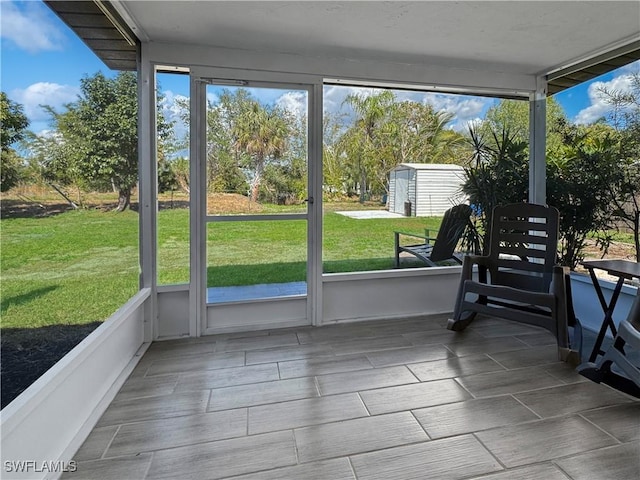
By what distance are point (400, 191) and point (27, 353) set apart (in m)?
3.01

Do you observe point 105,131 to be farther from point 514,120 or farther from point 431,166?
point 514,120

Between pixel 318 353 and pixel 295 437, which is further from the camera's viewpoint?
pixel 318 353

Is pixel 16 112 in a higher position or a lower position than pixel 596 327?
higher

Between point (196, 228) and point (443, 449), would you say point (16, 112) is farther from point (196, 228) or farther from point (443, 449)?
point (443, 449)

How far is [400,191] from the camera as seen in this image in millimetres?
3473

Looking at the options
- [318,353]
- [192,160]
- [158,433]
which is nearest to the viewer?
[158,433]

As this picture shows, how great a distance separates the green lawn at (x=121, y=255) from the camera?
53.1 inches

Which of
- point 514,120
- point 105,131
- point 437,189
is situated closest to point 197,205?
point 105,131

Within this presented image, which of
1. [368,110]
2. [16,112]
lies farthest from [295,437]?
[368,110]

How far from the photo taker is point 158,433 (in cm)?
171

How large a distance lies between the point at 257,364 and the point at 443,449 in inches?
51.9

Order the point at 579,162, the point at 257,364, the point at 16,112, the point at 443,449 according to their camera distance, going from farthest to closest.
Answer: the point at 579,162 → the point at 257,364 → the point at 443,449 → the point at 16,112

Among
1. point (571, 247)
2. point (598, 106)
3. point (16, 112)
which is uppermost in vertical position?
point (598, 106)

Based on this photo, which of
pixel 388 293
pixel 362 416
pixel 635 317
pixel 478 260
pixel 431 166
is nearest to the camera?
pixel 362 416
